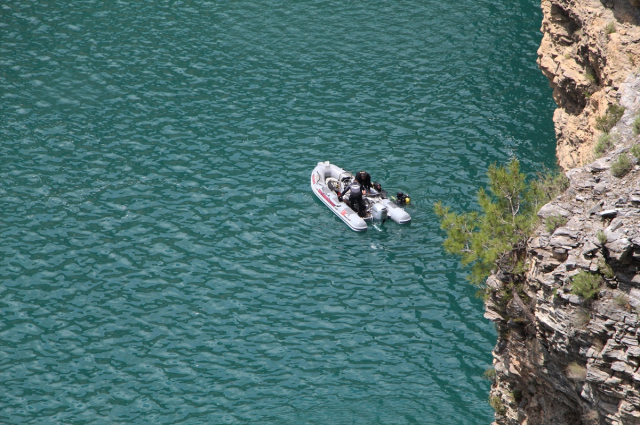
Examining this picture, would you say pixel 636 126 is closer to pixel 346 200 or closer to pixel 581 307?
pixel 581 307

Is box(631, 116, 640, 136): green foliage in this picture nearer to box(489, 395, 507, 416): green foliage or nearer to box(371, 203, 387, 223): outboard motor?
box(489, 395, 507, 416): green foliage

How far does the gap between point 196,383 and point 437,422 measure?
716 cm

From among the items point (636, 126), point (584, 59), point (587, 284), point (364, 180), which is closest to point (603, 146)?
point (636, 126)

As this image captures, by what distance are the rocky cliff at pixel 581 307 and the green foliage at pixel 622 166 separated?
0.02 m

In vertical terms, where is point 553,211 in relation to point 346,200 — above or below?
above

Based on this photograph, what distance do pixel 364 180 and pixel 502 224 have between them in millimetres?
15237

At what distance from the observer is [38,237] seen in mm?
27109

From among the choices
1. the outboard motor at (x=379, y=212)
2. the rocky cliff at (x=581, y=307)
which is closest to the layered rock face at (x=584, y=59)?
the rocky cliff at (x=581, y=307)

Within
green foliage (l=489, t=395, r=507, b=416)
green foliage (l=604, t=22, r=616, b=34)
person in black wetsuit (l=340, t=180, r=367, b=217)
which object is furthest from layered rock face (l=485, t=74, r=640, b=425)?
person in black wetsuit (l=340, t=180, r=367, b=217)

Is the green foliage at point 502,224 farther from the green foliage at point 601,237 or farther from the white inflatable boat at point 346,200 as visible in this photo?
the white inflatable boat at point 346,200

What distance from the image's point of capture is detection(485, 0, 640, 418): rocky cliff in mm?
10656

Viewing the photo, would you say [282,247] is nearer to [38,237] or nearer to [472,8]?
[38,237]

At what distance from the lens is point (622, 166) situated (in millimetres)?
11922

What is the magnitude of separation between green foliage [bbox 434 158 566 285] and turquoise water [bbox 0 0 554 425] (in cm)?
682
